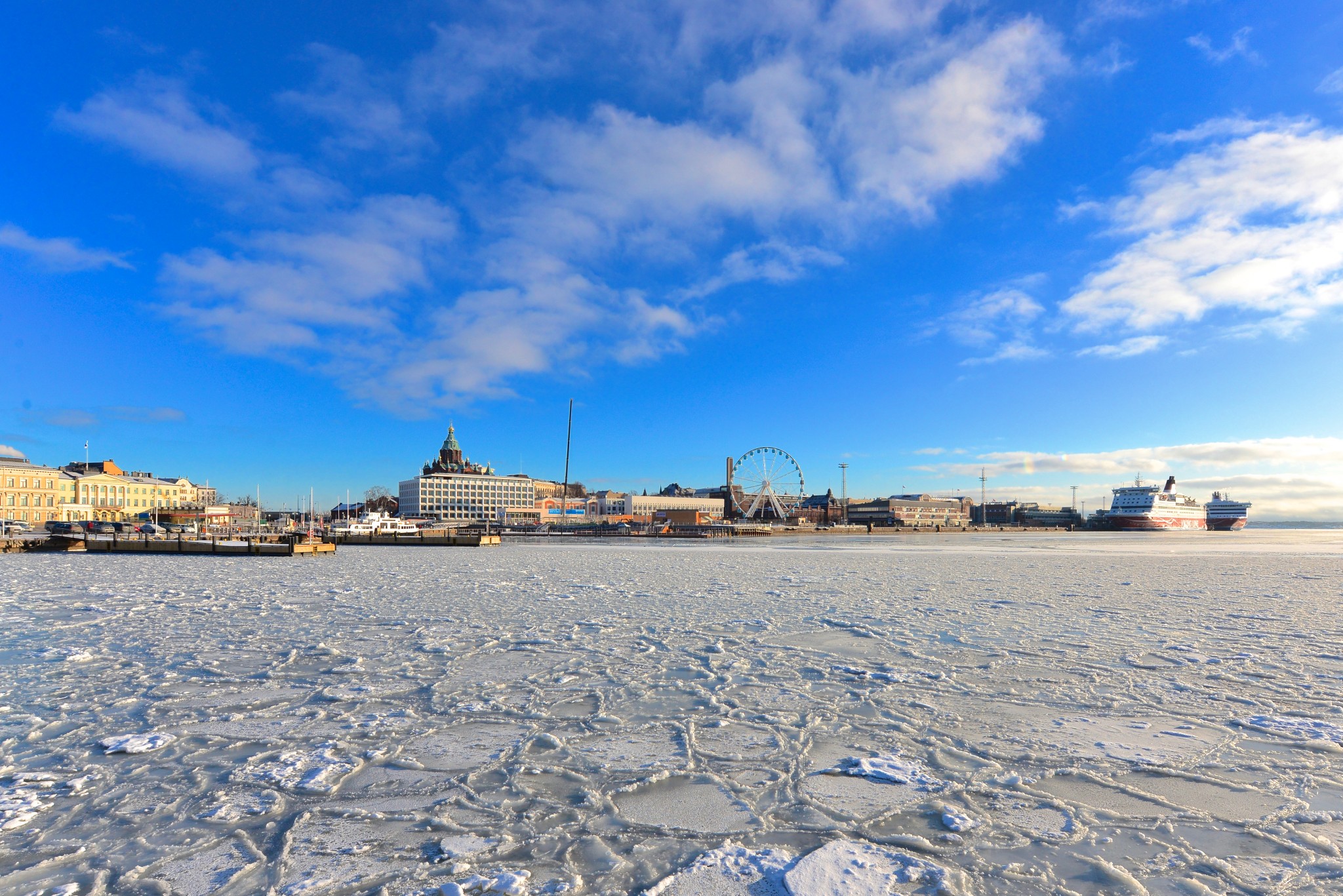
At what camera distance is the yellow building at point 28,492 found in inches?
3329

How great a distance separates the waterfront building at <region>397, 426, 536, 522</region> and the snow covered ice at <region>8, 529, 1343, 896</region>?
169736 millimetres

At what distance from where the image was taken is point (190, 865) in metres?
4.29

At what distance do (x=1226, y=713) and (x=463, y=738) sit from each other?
803cm

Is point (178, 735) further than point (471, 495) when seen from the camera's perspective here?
No

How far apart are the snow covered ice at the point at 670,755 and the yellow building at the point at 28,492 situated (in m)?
96.8

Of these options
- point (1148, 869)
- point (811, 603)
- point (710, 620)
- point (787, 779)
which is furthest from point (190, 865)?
point (811, 603)

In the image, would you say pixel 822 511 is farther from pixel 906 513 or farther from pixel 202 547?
pixel 202 547

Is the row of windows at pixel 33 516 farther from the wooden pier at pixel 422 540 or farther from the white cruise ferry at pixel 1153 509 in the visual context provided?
the white cruise ferry at pixel 1153 509

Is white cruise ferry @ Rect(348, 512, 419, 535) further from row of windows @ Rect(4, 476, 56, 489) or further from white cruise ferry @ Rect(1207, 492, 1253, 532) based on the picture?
white cruise ferry @ Rect(1207, 492, 1253, 532)

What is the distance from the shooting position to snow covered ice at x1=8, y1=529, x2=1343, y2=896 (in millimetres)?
4297

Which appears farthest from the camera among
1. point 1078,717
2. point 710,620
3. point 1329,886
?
point 710,620

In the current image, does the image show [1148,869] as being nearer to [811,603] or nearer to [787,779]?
[787,779]

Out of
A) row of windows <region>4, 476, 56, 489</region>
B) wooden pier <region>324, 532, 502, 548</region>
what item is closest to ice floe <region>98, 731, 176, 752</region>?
wooden pier <region>324, 532, 502, 548</region>

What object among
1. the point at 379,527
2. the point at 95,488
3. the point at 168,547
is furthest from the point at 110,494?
the point at 168,547
